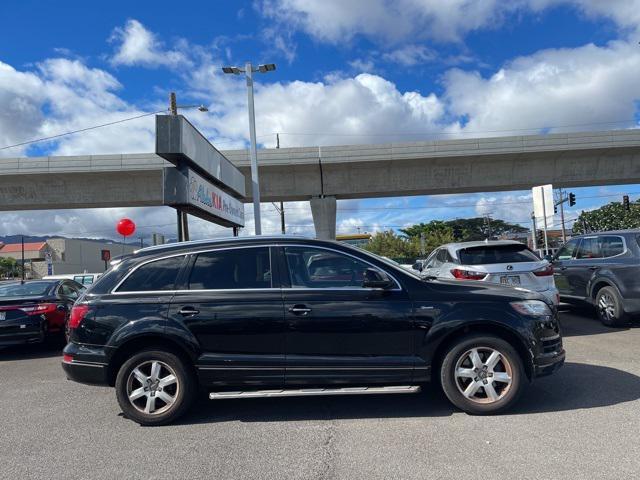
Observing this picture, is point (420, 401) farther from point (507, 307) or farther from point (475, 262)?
point (475, 262)

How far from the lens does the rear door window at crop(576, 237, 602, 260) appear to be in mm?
10084

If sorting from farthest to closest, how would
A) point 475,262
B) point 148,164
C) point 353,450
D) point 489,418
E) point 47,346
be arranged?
point 148,164
point 47,346
point 475,262
point 489,418
point 353,450

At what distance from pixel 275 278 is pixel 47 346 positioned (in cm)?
754

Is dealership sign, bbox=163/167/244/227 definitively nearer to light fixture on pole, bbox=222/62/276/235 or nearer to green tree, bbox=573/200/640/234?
light fixture on pole, bbox=222/62/276/235

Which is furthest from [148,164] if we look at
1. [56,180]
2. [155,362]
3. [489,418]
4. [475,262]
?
[489,418]

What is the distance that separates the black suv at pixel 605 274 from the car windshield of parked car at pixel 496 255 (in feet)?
6.22

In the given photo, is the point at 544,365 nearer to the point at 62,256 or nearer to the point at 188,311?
the point at 188,311

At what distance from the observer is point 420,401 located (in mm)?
5426

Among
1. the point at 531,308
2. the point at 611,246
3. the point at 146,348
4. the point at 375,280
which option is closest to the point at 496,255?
the point at 611,246

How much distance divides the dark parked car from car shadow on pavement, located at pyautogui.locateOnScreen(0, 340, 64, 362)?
302mm

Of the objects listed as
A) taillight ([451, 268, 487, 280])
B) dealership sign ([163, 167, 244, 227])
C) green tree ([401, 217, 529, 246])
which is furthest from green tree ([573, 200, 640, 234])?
taillight ([451, 268, 487, 280])

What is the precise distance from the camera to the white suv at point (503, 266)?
8.33 m

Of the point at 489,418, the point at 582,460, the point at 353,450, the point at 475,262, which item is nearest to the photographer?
the point at 582,460

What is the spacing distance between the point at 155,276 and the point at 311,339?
5.54 feet
